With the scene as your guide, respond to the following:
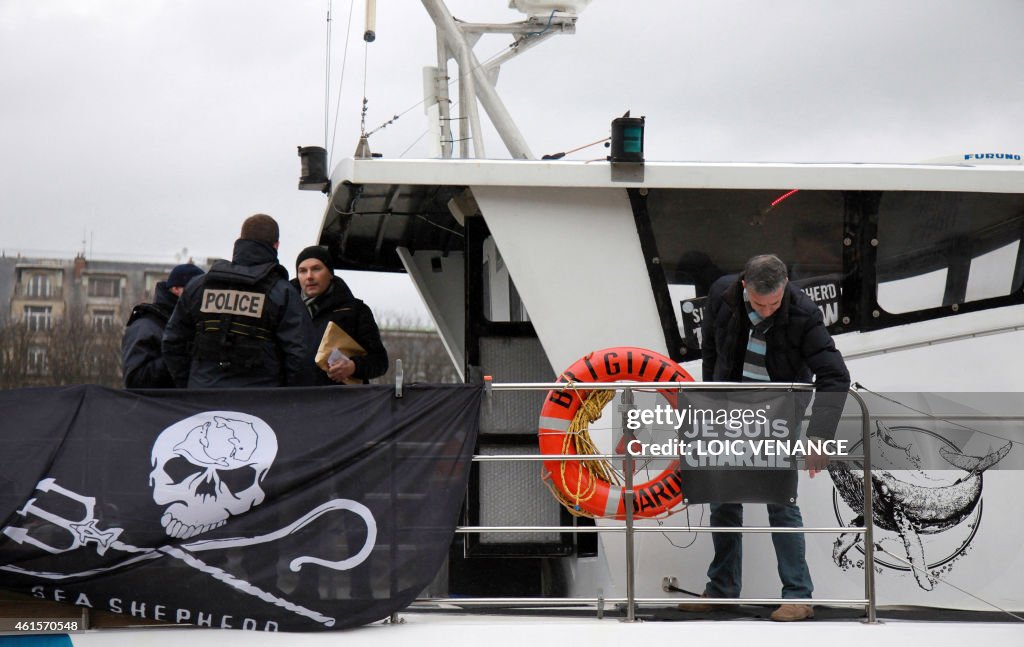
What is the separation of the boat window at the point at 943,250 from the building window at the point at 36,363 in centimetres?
3698

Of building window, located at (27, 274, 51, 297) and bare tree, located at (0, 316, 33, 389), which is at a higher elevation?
building window, located at (27, 274, 51, 297)

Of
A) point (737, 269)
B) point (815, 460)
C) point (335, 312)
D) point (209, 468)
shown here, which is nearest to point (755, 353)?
point (815, 460)

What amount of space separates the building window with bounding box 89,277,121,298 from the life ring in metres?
62.1

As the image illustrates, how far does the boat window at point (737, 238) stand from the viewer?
5871 mm

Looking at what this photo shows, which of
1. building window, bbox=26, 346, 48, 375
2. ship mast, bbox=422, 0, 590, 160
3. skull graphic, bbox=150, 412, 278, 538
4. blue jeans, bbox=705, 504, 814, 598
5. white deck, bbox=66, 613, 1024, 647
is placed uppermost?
building window, bbox=26, 346, 48, 375

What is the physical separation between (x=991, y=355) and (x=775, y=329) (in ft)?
5.25

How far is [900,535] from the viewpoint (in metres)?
5.34

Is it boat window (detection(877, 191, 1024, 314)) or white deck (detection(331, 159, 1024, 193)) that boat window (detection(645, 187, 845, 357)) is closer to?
white deck (detection(331, 159, 1024, 193))

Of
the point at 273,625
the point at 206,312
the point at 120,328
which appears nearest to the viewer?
the point at 273,625

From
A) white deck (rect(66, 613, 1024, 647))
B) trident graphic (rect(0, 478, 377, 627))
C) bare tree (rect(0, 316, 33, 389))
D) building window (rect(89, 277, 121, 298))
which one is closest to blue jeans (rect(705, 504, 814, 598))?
white deck (rect(66, 613, 1024, 647))

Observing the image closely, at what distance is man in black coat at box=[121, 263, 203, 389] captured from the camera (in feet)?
17.3

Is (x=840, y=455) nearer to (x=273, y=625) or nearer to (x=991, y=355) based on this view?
(x=991, y=355)

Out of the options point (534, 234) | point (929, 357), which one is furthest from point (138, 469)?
point (929, 357)

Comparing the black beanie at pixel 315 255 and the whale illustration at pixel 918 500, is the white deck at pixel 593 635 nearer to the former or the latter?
the whale illustration at pixel 918 500
